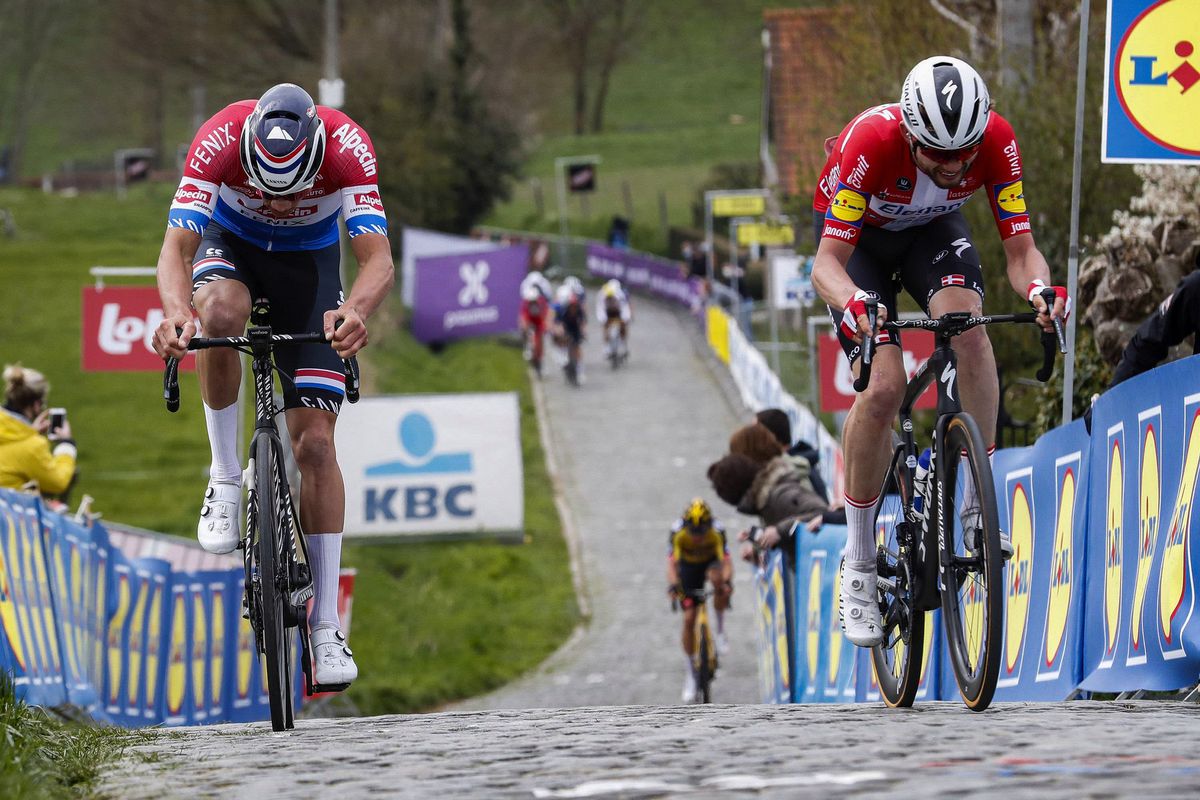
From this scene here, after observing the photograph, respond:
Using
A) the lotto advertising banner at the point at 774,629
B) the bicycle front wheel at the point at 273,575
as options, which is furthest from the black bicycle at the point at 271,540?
the lotto advertising banner at the point at 774,629

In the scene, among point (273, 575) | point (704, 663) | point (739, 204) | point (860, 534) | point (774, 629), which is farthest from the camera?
point (739, 204)

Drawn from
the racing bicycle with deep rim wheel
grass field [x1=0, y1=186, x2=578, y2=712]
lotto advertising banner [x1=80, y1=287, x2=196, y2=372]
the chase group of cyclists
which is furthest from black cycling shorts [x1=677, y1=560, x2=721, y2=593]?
the chase group of cyclists

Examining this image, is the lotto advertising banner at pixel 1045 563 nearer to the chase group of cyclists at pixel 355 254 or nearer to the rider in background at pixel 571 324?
the chase group of cyclists at pixel 355 254

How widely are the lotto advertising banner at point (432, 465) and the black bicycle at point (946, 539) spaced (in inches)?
656

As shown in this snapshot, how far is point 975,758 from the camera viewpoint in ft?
14.3

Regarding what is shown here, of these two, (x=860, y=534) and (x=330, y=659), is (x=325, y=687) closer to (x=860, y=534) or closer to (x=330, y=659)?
(x=330, y=659)

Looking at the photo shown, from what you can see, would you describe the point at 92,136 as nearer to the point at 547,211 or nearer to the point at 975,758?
the point at 547,211

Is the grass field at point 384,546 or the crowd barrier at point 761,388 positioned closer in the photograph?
the grass field at point 384,546

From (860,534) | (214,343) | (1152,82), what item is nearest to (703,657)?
(1152,82)

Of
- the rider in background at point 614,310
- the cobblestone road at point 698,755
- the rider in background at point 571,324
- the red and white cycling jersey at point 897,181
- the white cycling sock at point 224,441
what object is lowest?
the cobblestone road at point 698,755

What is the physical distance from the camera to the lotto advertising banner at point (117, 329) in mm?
20734

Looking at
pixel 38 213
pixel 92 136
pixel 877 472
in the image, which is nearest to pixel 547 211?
pixel 38 213

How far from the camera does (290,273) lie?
6613 mm

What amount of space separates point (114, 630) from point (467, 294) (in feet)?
101
